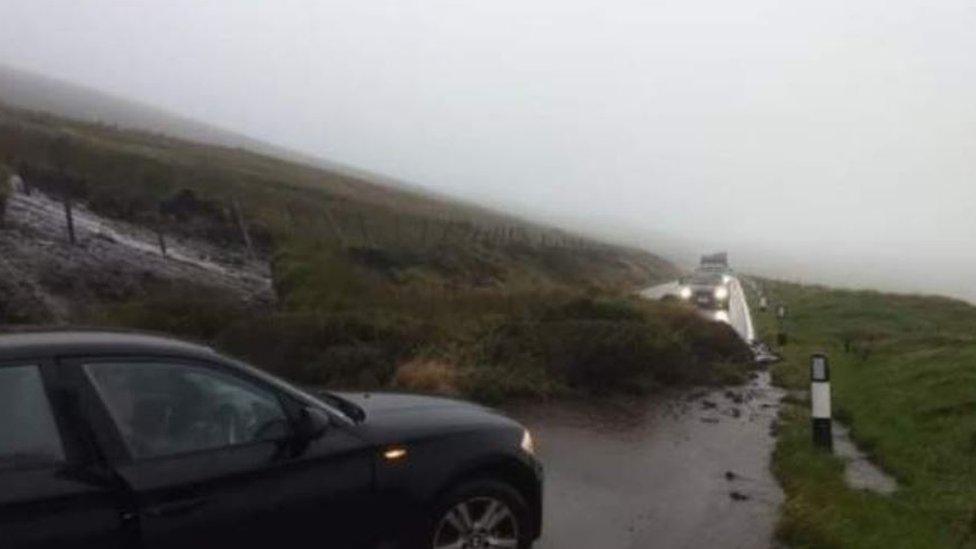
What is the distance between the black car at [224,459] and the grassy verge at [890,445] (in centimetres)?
298

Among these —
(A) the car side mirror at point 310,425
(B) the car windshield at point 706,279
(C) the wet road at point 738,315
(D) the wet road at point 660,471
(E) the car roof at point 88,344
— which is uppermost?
(E) the car roof at point 88,344

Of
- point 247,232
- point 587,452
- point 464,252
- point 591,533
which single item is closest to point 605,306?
point 587,452

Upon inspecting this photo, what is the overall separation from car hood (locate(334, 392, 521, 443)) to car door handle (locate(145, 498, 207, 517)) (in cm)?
106

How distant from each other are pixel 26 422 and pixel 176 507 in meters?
0.77

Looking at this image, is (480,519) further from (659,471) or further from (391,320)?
(391,320)

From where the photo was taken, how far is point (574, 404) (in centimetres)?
1395

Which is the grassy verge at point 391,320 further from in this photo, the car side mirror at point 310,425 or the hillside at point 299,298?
the car side mirror at point 310,425

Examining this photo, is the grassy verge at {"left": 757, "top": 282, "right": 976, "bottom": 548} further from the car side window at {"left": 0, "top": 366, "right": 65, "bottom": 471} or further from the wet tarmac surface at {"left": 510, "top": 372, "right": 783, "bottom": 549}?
the car side window at {"left": 0, "top": 366, "right": 65, "bottom": 471}

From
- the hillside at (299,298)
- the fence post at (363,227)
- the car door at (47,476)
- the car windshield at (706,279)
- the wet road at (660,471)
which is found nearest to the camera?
the car door at (47,476)

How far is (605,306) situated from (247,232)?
52.1ft

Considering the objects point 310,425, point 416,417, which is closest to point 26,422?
point 310,425

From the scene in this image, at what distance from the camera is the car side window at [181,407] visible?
512cm

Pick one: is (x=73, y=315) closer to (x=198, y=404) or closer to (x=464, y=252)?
(x=198, y=404)

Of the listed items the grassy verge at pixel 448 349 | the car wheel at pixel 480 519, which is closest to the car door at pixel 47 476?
the car wheel at pixel 480 519
